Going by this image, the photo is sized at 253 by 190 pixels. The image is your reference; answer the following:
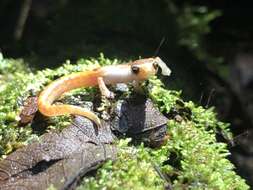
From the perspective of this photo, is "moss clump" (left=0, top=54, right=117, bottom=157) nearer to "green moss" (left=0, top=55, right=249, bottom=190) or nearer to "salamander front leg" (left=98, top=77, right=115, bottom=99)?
"green moss" (left=0, top=55, right=249, bottom=190)

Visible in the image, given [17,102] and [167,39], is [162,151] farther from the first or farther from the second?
[167,39]

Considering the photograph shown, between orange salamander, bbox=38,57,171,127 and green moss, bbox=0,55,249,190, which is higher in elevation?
orange salamander, bbox=38,57,171,127

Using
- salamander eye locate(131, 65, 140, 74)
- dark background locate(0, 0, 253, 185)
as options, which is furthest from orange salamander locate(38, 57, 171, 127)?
dark background locate(0, 0, 253, 185)

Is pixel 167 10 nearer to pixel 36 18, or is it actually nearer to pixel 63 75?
pixel 36 18

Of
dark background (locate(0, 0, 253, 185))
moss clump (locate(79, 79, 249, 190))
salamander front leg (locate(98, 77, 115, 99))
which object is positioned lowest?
moss clump (locate(79, 79, 249, 190))

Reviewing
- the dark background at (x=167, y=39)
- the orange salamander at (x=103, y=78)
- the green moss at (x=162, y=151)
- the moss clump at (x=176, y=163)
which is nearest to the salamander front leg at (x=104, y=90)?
the orange salamander at (x=103, y=78)

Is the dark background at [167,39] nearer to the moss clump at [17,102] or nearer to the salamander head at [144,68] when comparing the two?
the salamander head at [144,68]
